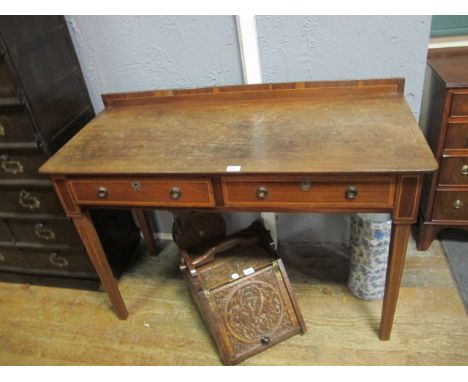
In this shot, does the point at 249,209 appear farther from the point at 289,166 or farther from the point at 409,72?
the point at 409,72

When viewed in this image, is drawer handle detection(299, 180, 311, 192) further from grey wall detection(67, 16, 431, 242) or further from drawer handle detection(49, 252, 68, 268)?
drawer handle detection(49, 252, 68, 268)

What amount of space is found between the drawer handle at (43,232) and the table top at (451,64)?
1.67 meters

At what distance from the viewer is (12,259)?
1877mm

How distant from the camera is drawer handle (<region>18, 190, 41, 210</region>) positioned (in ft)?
5.27

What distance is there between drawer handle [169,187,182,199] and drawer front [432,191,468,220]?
3.59 feet

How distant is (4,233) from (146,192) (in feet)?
3.12

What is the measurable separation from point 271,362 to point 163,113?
102cm

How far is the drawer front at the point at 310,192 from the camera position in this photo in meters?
1.08

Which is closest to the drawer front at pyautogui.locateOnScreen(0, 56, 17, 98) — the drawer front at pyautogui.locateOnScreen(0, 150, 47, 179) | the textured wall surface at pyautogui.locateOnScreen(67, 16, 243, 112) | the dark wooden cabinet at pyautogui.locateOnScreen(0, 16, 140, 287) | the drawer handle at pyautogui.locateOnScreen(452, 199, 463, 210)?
the dark wooden cabinet at pyautogui.locateOnScreen(0, 16, 140, 287)

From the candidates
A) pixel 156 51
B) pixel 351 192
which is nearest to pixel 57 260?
pixel 156 51

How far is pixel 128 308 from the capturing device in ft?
5.77

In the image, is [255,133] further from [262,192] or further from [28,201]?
[28,201]

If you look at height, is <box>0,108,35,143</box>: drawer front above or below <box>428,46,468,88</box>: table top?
above

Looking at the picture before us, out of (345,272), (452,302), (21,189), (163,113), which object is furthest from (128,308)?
(452,302)
